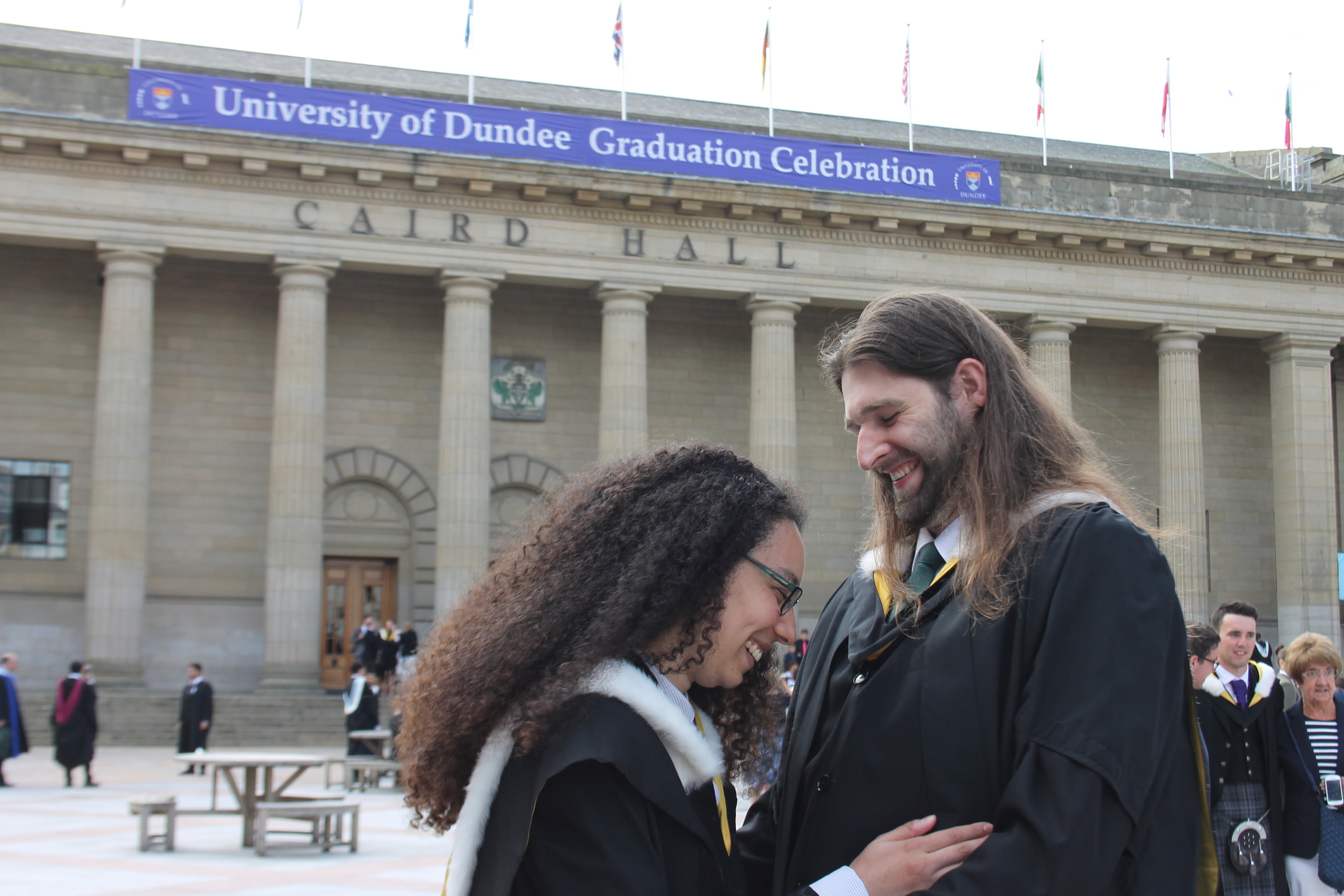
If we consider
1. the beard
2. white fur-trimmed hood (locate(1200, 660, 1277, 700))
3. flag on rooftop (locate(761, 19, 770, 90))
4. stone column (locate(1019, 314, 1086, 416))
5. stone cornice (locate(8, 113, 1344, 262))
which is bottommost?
white fur-trimmed hood (locate(1200, 660, 1277, 700))

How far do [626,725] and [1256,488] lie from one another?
3575 cm

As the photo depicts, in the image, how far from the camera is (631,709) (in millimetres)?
2480

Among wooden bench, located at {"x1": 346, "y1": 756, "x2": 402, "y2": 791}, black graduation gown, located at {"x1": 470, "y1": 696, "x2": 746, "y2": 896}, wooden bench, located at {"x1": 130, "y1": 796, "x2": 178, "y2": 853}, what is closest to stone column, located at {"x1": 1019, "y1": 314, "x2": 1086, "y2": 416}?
wooden bench, located at {"x1": 346, "y1": 756, "x2": 402, "y2": 791}

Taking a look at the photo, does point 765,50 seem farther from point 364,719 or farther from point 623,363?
point 364,719

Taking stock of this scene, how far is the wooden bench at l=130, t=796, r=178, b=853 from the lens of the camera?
1152cm

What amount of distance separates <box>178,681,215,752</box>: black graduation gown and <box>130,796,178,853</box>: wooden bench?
7.45m

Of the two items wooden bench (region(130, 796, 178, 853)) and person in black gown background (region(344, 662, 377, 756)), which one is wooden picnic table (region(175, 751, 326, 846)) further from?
person in black gown background (region(344, 662, 377, 756))

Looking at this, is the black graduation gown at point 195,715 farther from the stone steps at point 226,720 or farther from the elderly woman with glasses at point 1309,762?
the elderly woman with glasses at point 1309,762

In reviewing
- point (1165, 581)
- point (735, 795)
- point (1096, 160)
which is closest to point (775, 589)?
point (735, 795)

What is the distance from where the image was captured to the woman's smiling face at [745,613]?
271cm

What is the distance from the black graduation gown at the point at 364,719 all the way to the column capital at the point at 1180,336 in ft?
71.3

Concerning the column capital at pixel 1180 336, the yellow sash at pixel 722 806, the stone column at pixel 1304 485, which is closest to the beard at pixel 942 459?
the yellow sash at pixel 722 806

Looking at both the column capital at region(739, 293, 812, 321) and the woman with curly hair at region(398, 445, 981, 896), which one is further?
the column capital at region(739, 293, 812, 321)

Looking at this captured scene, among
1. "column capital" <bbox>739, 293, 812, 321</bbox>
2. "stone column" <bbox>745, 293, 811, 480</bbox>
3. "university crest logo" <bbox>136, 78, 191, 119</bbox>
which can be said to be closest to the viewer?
"university crest logo" <bbox>136, 78, 191, 119</bbox>
